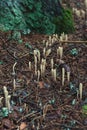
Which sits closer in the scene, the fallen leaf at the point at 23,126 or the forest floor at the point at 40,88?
the fallen leaf at the point at 23,126

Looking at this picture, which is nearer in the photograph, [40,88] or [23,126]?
[23,126]

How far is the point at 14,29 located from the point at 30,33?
1.00 ft

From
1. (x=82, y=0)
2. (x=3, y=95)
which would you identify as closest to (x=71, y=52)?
(x=3, y=95)

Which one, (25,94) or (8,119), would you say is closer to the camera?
(8,119)

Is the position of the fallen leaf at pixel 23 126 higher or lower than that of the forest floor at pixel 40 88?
lower

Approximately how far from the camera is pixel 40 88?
3787 mm

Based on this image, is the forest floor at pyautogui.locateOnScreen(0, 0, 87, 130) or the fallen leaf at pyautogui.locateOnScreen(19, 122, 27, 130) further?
the forest floor at pyautogui.locateOnScreen(0, 0, 87, 130)

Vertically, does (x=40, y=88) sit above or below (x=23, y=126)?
above

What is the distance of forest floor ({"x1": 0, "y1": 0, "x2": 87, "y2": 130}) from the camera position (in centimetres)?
331

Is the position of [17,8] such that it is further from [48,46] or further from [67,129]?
[67,129]

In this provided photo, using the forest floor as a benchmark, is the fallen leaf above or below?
below

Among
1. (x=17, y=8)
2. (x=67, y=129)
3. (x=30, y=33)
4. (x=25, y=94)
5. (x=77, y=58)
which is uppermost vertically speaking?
(x=17, y=8)

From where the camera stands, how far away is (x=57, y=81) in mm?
3930

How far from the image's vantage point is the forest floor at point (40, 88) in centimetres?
331
